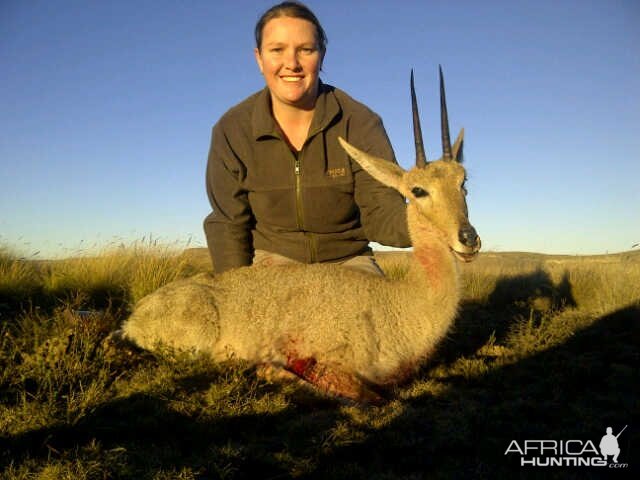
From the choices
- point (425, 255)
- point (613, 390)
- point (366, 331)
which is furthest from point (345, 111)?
point (613, 390)

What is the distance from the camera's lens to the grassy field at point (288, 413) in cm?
341

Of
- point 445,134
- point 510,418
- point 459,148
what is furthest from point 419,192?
point 510,418

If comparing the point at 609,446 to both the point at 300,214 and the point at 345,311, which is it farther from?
the point at 300,214

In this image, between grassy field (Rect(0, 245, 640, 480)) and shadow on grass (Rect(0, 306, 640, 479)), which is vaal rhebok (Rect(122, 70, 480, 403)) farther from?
shadow on grass (Rect(0, 306, 640, 479))

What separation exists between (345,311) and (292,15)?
4.11 meters

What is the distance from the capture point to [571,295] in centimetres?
1059

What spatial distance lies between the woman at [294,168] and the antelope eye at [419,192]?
1185 millimetres

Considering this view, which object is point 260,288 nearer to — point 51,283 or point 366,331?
point 366,331

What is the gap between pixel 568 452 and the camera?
377 centimetres

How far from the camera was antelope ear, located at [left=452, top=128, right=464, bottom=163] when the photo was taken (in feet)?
19.7

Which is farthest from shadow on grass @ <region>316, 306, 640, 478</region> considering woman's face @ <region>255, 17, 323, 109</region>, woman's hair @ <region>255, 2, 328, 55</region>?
woman's hair @ <region>255, 2, 328, 55</region>

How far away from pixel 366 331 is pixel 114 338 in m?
2.83

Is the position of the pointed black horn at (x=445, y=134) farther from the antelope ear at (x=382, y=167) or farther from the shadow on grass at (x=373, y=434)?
the shadow on grass at (x=373, y=434)

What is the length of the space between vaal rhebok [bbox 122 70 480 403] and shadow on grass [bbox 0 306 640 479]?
48 cm
